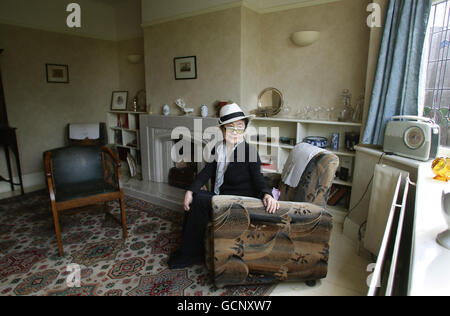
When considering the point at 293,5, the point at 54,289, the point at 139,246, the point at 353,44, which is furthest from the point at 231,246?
the point at 293,5

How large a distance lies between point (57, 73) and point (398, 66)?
4.42 meters

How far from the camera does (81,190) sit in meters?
2.49

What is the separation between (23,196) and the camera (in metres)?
3.68

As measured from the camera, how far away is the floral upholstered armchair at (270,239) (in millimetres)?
1653

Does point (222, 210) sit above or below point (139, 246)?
above

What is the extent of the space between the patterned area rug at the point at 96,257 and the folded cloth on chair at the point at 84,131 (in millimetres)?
1380

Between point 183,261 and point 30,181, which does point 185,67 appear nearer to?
point 183,261

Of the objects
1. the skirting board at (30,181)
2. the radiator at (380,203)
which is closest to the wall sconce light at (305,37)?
the radiator at (380,203)

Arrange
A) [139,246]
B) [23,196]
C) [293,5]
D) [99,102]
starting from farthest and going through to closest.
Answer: [99,102], [23,196], [293,5], [139,246]

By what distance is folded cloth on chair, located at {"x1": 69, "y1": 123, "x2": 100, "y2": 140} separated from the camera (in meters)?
4.29

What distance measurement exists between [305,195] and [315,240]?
342 millimetres

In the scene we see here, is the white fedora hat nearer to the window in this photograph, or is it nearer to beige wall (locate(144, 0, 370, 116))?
beige wall (locate(144, 0, 370, 116))
